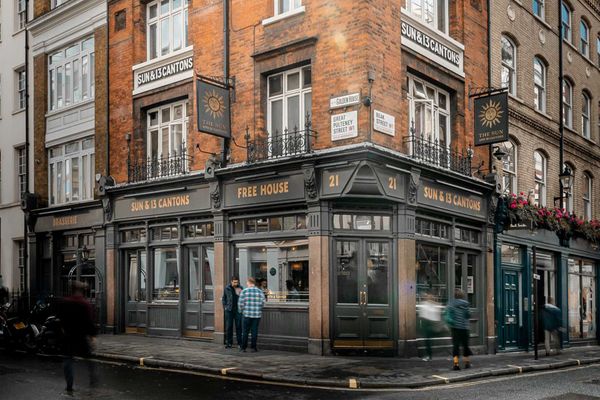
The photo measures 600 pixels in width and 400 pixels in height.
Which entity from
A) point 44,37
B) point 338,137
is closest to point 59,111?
point 44,37

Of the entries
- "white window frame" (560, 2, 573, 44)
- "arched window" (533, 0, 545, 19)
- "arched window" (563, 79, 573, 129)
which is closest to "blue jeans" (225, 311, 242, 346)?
A: "arched window" (533, 0, 545, 19)

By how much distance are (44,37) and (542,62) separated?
58.2 feet

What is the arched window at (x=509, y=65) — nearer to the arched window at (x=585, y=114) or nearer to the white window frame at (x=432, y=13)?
the white window frame at (x=432, y=13)

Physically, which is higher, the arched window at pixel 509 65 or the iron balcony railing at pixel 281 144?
the arched window at pixel 509 65

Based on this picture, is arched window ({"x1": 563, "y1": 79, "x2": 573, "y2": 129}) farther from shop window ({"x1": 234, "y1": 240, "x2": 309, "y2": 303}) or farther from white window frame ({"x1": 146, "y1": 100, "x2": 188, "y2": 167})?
white window frame ({"x1": 146, "y1": 100, "x2": 188, "y2": 167})

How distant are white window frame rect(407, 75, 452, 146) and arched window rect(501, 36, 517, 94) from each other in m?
3.60

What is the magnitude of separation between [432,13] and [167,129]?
27.3 ft

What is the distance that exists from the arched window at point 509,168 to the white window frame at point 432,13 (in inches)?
180

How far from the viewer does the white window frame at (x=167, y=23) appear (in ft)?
69.7

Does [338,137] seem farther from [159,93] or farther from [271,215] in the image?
[159,93]

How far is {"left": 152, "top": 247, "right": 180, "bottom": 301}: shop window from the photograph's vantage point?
21.1 meters

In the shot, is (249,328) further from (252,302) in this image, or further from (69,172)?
(69,172)

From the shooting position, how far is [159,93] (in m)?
21.6

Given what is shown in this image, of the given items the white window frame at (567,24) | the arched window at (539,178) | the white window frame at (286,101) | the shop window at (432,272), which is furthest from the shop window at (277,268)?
the white window frame at (567,24)
